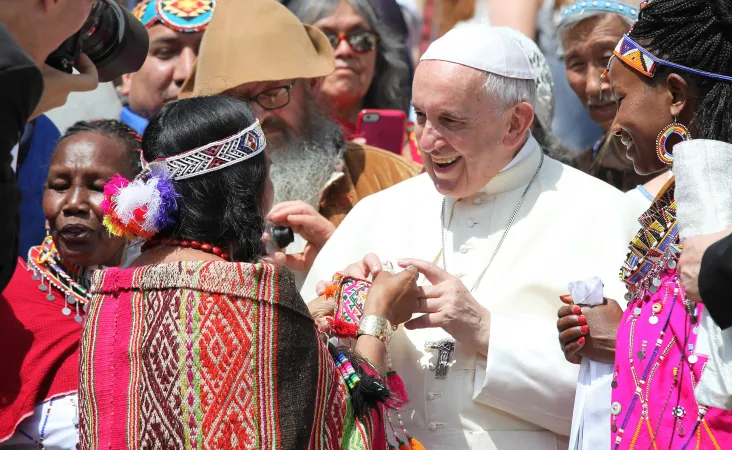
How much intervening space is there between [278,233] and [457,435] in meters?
1.44

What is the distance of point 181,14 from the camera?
6277mm

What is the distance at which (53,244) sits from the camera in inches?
176

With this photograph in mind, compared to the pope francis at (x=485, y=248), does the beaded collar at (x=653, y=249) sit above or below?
above

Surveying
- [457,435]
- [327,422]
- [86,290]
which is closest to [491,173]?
[457,435]

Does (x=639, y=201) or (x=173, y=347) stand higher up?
(x=639, y=201)

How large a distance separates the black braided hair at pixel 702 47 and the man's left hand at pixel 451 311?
1.06m

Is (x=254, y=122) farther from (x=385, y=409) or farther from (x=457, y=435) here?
(x=457, y=435)

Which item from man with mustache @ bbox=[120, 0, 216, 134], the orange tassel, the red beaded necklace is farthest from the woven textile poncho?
man with mustache @ bbox=[120, 0, 216, 134]

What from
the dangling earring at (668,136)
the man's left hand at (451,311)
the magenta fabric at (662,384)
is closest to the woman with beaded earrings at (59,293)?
the man's left hand at (451,311)

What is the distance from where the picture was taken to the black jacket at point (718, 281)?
266cm

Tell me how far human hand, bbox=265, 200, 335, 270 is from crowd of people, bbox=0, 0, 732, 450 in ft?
0.04

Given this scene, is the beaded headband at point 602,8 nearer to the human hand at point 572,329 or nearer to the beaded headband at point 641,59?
the beaded headband at point 641,59

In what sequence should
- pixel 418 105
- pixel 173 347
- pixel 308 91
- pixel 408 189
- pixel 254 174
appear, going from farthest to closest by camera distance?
pixel 308 91 → pixel 408 189 → pixel 418 105 → pixel 254 174 → pixel 173 347

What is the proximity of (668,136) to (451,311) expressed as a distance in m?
0.99
